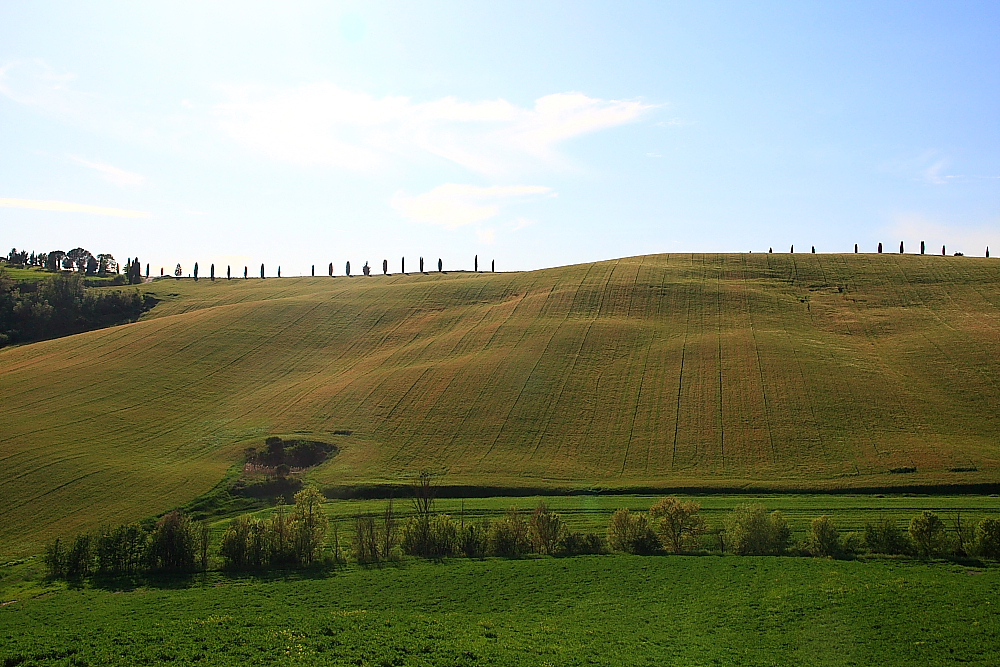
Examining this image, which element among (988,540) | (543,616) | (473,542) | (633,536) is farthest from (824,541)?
(473,542)

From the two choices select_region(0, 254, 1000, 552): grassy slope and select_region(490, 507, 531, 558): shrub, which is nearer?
select_region(490, 507, 531, 558): shrub

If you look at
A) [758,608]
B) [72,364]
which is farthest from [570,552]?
Answer: [72,364]

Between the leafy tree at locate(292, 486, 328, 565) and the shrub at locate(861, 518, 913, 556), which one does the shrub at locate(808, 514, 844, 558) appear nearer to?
the shrub at locate(861, 518, 913, 556)

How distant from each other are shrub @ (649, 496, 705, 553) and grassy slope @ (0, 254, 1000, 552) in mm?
11104

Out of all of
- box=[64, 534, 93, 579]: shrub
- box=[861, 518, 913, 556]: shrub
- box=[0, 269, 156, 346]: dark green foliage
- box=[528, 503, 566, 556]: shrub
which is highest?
box=[0, 269, 156, 346]: dark green foliage

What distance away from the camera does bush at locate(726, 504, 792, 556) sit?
36.8 metres

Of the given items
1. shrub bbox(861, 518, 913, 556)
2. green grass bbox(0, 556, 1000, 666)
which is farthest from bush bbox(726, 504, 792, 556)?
shrub bbox(861, 518, 913, 556)

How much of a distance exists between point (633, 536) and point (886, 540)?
11809mm

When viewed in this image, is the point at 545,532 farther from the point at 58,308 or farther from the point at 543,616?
the point at 58,308

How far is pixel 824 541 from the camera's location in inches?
1405

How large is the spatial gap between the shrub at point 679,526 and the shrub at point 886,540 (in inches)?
306

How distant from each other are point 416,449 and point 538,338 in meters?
27.8

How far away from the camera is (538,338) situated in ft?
269

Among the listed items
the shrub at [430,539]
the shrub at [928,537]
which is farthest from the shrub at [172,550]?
the shrub at [928,537]
